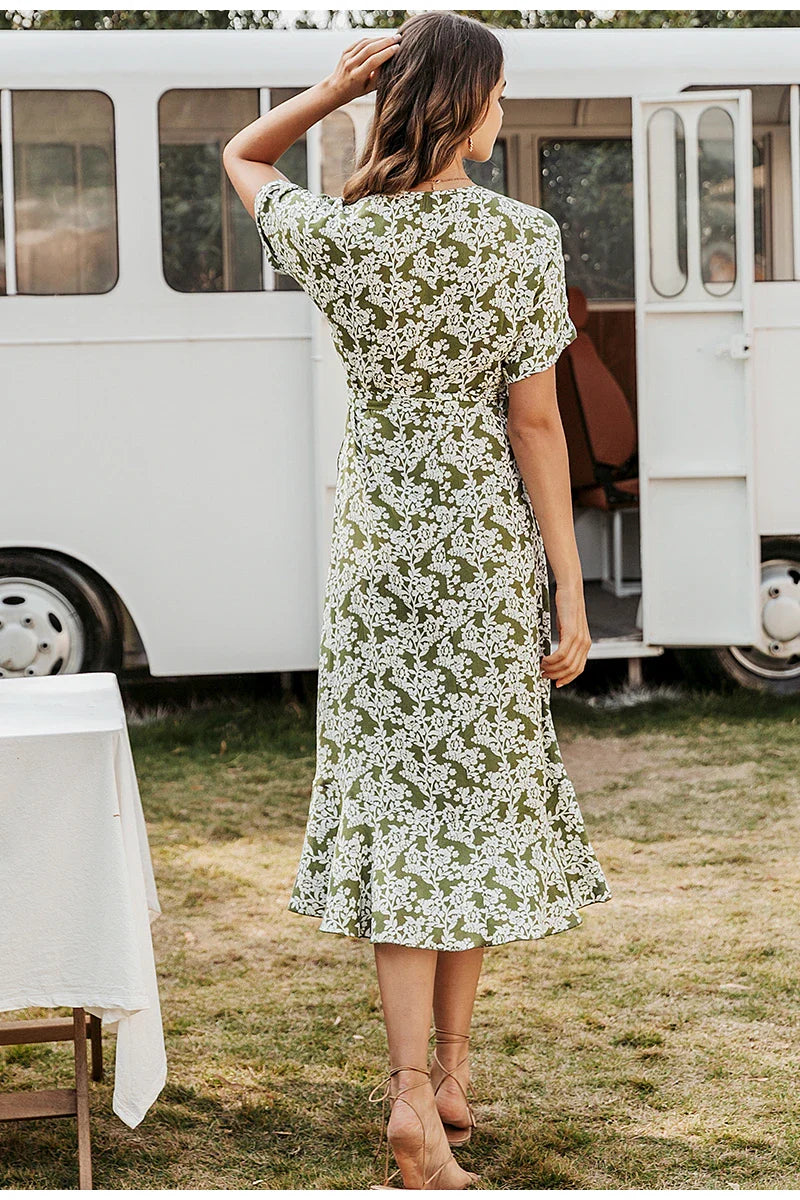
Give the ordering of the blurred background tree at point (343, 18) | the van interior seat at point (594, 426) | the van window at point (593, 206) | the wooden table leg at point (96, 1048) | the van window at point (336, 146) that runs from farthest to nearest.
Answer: the blurred background tree at point (343, 18), the van window at point (593, 206), the van interior seat at point (594, 426), the van window at point (336, 146), the wooden table leg at point (96, 1048)

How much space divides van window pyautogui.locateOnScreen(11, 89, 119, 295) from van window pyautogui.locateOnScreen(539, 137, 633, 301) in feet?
7.61

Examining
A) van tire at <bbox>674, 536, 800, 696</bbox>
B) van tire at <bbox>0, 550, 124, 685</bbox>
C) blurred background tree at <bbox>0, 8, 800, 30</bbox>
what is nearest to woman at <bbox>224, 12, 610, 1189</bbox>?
van tire at <bbox>0, 550, 124, 685</bbox>

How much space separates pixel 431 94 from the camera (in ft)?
6.81

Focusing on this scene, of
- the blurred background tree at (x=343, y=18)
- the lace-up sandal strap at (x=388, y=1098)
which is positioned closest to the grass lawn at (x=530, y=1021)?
the lace-up sandal strap at (x=388, y=1098)

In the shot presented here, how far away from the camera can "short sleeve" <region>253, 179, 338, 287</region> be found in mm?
2117

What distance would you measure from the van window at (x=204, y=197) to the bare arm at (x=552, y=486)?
125 inches

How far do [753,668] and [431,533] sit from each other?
3967 millimetres

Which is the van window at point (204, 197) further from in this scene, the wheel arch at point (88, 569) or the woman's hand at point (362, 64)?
the woman's hand at point (362, 64)

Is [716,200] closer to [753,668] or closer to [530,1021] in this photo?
[753,668]

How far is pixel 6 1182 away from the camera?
2.41 metres

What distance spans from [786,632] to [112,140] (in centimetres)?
327

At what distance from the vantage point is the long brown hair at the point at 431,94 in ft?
6.80

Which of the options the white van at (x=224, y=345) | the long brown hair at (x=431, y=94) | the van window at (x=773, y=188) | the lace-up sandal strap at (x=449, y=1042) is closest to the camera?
the long brown hair at (x=431, y=94)

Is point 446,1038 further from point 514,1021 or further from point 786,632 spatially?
point 786,632
